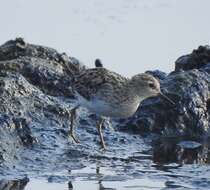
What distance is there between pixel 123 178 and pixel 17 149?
60.3 inches

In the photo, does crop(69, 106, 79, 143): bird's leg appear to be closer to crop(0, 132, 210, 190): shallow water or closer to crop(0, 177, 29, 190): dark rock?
crop(0, 132, 210, 190): shallow water

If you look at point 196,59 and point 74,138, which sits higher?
point 196,59

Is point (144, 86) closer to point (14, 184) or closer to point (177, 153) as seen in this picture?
point (177, 153)

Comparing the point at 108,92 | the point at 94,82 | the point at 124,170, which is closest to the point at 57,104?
the point at 94,82

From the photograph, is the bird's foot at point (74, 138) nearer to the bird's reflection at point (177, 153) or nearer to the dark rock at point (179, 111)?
the bird's reflection at point (177, 153)

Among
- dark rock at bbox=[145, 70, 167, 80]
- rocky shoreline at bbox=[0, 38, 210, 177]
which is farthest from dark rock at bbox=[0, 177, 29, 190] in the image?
dark rock at bbox=[145, 70, 167, 80]

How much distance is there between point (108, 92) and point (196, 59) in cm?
331

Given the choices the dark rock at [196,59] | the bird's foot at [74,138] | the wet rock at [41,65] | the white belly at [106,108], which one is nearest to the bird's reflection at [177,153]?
the white belly at [106,108]

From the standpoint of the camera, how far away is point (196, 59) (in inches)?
575

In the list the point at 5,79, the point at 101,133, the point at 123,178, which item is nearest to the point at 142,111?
the point at 101,133

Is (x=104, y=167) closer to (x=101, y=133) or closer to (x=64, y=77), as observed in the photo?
(x=101, y=133)

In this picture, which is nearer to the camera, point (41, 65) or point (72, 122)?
point (72, 122)

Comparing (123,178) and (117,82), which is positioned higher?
(117,82)

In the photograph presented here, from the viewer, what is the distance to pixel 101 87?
38.7 feet
